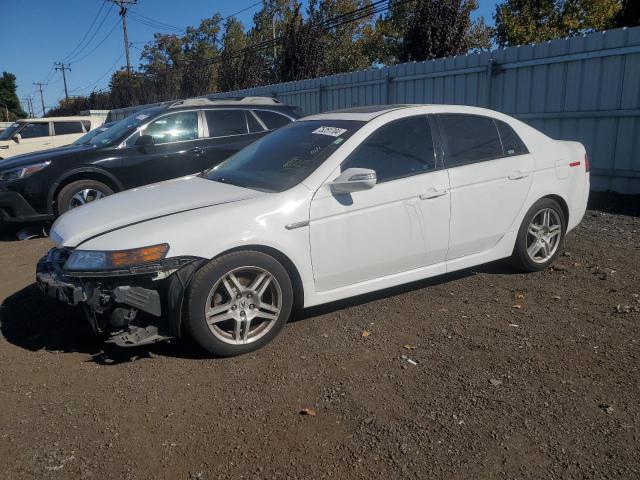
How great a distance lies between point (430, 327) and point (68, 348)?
2.66 metres

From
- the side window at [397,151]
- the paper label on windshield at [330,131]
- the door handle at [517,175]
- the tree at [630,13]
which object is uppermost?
the tree at [630,13]

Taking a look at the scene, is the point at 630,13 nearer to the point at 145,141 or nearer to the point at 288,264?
the point at 145,141

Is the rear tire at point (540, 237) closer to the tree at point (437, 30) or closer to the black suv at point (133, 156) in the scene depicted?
the black suv at point (133, 156)

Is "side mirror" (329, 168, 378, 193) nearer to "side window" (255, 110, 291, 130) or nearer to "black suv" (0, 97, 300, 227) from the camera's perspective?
"black suv" (0, 97, 300, 227)

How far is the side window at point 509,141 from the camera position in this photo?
4798mm

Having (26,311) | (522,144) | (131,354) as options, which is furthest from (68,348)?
(522,144)

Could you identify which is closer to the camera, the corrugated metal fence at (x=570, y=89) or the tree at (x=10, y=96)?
the corrugated metal fence at (x=570, y=89)

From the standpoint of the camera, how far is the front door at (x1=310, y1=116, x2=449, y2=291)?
12.6 feet

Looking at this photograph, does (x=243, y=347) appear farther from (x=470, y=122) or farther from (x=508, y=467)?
(x=470, y=122)

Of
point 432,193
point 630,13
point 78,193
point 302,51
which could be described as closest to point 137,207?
point 432,193

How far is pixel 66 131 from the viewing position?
15805 millimetres

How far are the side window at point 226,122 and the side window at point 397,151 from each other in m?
4.29

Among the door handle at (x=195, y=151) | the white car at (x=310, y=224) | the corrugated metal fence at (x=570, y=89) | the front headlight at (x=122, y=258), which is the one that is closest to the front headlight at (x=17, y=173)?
the door handle at (x=195, y=151)

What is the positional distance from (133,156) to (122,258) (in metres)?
4.60
